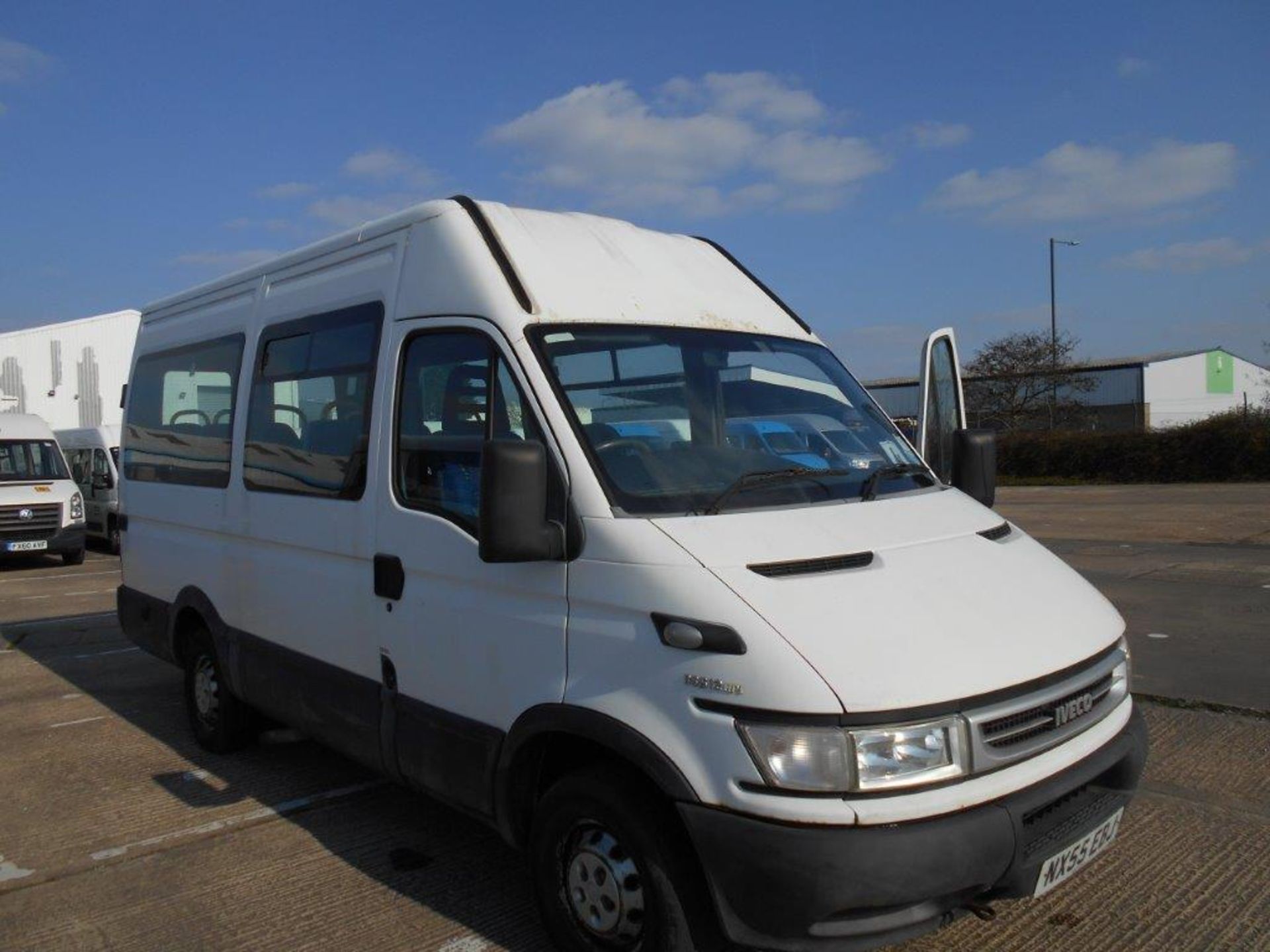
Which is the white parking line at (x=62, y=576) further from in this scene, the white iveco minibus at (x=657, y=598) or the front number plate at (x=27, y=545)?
the white iveco minibus at (x=657, y=598)

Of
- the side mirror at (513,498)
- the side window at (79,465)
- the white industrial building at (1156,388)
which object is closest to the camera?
the side mirror at (513,498)

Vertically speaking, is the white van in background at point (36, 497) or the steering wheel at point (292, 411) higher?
the steering wheel at point (292, 411)

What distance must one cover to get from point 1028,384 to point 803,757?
42.9 metres

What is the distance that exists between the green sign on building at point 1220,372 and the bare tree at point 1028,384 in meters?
23.5

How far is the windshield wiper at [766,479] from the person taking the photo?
338cm

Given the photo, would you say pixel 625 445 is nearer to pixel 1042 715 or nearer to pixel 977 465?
pixel 1042 715

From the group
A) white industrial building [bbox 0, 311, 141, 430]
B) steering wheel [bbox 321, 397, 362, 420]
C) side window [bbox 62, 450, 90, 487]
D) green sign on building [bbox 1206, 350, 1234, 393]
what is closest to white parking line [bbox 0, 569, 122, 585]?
side window [bbox 62, 450, 90, 487]

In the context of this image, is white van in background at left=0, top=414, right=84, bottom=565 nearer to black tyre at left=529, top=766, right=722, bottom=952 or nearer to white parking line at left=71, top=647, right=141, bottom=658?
white parking line at left=71, top=647, right=141, bottom=658

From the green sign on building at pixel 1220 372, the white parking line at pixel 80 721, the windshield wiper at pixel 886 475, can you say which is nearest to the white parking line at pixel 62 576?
the white parking line at pixel 80 721

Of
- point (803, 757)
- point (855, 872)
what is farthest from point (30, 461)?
point (855, 872)

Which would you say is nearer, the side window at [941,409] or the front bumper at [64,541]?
the side window at [941,409]

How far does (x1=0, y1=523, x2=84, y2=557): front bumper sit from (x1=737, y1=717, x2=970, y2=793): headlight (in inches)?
636

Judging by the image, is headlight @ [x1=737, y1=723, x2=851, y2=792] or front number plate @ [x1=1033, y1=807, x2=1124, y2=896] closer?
headlight @ [x1=737, y1=723, x2=851, y2=792]

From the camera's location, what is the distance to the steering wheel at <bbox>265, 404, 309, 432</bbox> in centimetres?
498
